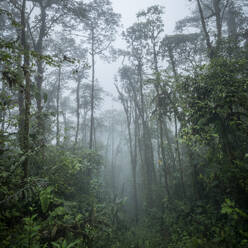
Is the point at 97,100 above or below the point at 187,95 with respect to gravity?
above

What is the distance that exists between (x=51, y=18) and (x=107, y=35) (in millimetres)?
5447

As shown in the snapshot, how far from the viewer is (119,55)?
13938 millimetres

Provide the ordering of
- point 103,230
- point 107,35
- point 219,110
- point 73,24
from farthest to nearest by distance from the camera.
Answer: point 107,35 → point 73,24 → point 103,230 → point 219,110

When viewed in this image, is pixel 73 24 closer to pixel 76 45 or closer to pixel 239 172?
pixel 76 45

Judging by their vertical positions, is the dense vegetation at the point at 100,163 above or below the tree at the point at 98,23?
below

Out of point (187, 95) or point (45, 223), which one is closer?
point (45, 223)

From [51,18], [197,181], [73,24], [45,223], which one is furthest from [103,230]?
[73,24]

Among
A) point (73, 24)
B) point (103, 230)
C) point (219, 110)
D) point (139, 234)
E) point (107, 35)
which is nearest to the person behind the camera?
point (219, 110)

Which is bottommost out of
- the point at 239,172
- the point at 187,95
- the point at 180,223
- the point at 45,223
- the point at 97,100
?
the point at 180,223

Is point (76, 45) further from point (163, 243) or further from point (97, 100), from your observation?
point (163, 243)

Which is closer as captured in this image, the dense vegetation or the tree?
the dense vegetation

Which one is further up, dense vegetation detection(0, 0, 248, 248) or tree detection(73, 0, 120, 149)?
tree detection(73, 0, 120, 149)

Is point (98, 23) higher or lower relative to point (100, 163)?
higher

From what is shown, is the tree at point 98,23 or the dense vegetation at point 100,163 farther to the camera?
the tree at point 98,23
